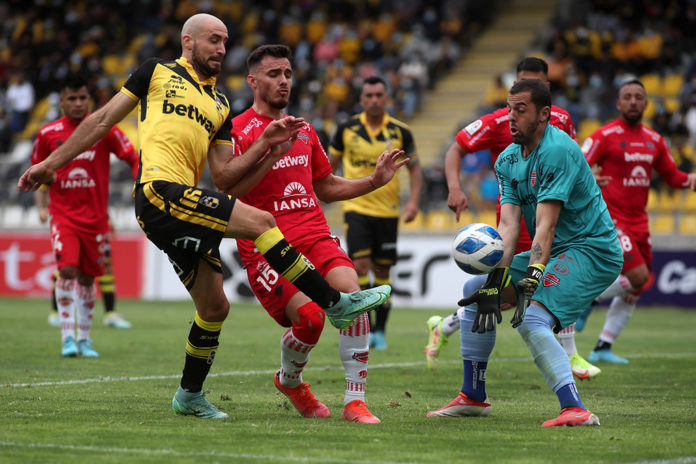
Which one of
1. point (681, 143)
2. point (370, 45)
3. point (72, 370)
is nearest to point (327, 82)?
point (370, 45)

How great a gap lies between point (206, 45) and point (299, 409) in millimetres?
2518

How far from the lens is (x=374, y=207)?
1278cm

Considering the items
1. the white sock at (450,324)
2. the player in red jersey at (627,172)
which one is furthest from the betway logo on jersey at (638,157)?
the white sock at (450,324)

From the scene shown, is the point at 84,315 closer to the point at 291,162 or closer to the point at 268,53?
the point at 291,162

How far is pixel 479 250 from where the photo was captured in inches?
265

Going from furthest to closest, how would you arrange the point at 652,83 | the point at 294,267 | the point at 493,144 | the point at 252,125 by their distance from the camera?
the point at 652,83 → the point at 493,144 → the point at 252,125 → the point at 294,267

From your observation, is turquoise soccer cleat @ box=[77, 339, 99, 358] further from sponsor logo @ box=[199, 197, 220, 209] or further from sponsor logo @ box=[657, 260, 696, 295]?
sponsor logo @ box=[657, 260, 696, 295]

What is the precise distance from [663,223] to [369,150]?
9.14 meters

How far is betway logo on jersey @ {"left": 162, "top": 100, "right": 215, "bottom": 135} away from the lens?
6.63m

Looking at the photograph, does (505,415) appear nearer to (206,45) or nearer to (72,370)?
(206,45)

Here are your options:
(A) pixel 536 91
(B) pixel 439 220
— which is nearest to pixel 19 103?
Answer: (B) pixel 439 220

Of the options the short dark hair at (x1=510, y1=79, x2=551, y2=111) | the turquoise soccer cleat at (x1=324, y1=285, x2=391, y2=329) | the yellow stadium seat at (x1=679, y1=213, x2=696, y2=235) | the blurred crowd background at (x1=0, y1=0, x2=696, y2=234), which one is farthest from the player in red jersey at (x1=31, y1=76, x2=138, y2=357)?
the yellow stadium seat at (x1=679, y1=213, x2=696, y2=235)

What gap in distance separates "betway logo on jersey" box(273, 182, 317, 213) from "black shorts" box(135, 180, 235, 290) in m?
0.80

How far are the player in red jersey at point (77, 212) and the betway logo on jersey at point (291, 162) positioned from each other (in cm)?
453
